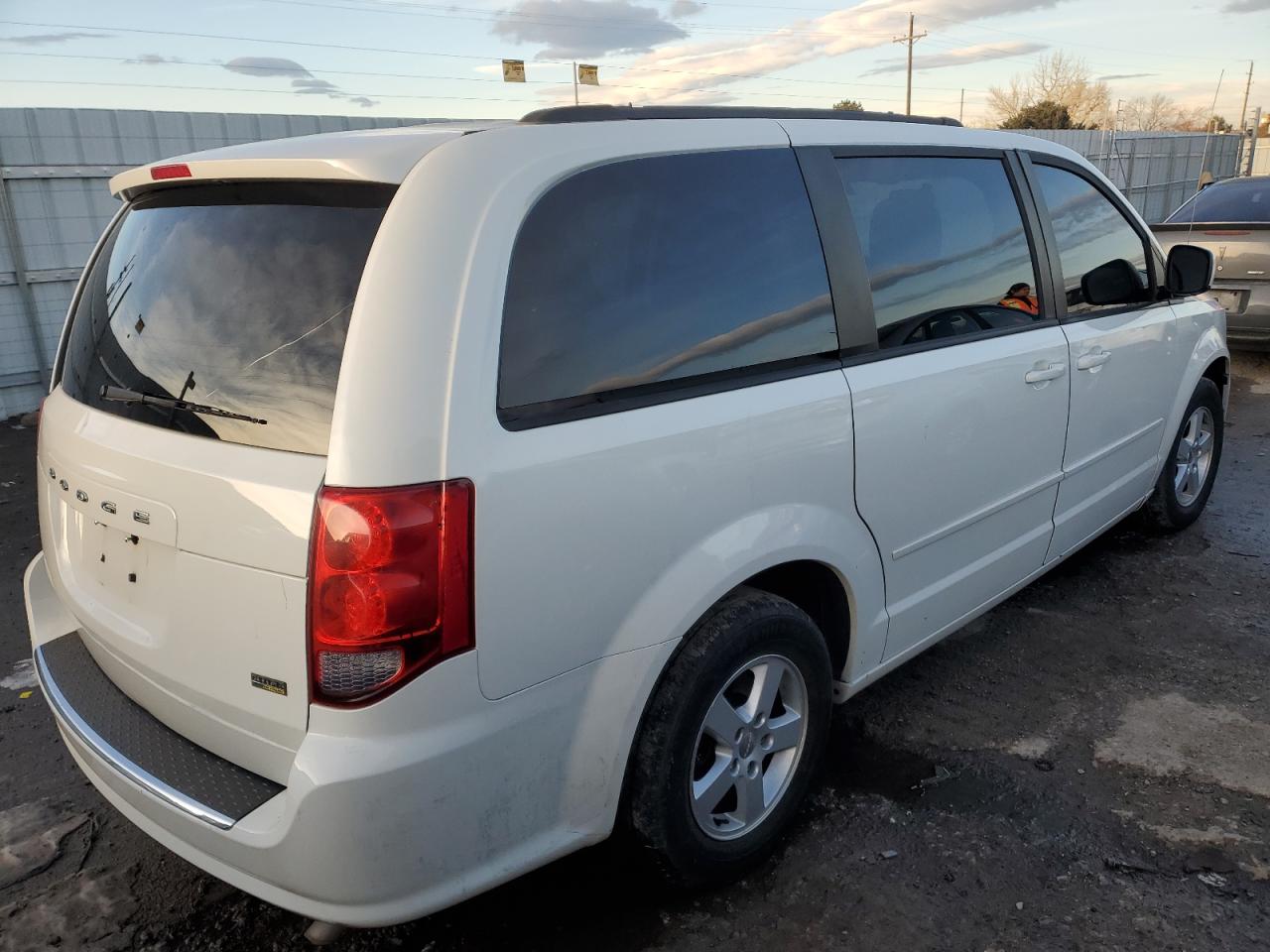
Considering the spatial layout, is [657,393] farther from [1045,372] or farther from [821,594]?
[1045,372]

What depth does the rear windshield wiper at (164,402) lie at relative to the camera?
1.87 m

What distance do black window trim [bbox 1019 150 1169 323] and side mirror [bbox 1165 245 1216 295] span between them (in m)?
0.06

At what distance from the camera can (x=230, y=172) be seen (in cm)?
204

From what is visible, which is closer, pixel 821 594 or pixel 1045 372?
pixel 821 594

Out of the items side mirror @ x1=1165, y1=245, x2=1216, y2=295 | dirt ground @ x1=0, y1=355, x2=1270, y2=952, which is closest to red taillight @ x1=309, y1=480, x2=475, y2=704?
dirt ground @ x1=0, y1=355, x2=1270, y2=952

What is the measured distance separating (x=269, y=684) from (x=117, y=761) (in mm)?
553

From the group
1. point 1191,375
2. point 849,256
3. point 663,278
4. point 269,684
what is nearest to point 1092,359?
point 1191,375

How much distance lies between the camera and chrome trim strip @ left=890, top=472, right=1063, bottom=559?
276 cm

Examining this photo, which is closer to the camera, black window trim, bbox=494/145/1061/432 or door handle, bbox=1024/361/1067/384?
black window trim, bbox=494/145/1061/432

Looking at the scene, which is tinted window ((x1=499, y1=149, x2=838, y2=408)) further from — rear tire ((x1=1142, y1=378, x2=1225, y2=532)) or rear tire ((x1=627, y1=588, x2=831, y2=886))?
rear tire ((x1=1142, y1=378, x2=1225, y2=532))

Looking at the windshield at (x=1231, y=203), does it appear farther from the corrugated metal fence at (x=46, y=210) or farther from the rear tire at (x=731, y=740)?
the corrugated metal fence at (x=46, y=210)

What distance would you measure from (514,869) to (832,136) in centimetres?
205

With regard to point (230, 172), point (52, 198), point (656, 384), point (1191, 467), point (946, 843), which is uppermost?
point (230, 172)

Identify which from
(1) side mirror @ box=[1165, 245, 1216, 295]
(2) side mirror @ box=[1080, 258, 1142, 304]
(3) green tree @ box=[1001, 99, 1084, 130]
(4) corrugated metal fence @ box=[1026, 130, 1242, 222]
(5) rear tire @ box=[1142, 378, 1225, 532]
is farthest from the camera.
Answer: (3) green tree @ box=[1001, 99, 1084, 130]
